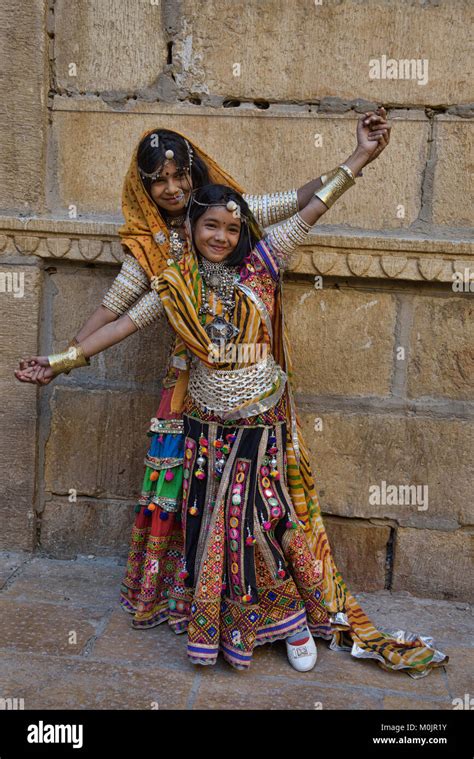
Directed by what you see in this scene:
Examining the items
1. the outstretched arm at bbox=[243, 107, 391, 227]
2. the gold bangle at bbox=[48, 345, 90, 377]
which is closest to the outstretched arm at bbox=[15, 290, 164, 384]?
the gold bangle at bbox=[48, 345, 90, 377]

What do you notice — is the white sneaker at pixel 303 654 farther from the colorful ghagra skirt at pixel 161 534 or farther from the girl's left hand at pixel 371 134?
the girl's left hand at pixel 371 134

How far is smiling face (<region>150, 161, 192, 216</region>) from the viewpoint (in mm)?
2699

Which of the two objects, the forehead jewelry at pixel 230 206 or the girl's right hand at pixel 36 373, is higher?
the forehead jewelry at pixel 230 206

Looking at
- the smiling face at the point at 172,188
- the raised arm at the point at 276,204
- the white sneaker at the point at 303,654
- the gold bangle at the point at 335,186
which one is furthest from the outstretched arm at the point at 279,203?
the white sneaker at the point at 303,654

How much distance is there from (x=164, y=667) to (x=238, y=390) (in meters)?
1.08

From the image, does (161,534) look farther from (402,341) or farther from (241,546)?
(402,341)

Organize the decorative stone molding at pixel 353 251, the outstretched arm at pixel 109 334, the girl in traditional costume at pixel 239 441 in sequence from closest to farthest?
the girl in traditional costume at pixel 239 441 → the outstretched arm at pixel 109 334 → the decorative stone molding at pixel 353 251

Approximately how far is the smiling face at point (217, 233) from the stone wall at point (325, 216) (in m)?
0.68

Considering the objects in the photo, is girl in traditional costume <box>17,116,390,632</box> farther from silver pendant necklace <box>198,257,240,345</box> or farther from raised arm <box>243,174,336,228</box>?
silver pendant necklace <box>198,257,240,345</box>

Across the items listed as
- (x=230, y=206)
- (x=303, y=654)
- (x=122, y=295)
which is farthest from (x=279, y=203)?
(x=303, y=654)

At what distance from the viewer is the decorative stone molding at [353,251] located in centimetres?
312

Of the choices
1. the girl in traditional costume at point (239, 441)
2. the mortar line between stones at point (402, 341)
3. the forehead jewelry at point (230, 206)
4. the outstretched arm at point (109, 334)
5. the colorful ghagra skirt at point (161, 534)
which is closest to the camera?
the forehead jewelry at point (230, 206)

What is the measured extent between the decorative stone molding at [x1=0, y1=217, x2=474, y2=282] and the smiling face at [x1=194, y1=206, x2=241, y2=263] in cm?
67

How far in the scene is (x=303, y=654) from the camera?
2.71 metres
